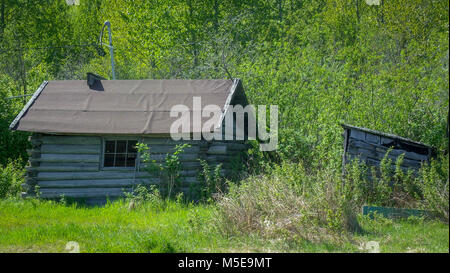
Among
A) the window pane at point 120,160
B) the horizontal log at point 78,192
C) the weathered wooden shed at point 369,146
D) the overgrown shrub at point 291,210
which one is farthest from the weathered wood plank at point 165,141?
the weathered wooden shed at point 369,146

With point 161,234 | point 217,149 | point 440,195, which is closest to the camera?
point 440,195

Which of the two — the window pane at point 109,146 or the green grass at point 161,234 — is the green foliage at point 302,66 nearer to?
the green grass at point 161,234

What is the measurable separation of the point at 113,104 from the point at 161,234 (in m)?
6.82

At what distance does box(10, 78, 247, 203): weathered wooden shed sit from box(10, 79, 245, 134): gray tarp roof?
28mm

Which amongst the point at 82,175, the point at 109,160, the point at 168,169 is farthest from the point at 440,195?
the point at 82,175

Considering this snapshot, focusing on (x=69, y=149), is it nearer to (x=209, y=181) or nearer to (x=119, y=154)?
(x=119, y=154)

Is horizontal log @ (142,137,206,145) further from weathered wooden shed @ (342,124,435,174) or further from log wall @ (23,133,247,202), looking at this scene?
weathered wooden shed @ (342,124,435,174)

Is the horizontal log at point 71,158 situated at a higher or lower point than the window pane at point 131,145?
lower

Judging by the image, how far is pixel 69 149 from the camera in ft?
41.6

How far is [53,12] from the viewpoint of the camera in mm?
31953

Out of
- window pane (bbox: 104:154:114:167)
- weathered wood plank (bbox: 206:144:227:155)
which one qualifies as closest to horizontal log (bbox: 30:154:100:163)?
window pane (bbox: 104:154:114:167)

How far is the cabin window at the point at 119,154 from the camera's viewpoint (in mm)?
12805

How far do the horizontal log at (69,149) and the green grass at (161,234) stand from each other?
241cm

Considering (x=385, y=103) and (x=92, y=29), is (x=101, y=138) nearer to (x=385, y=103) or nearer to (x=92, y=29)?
(x=385, y=103)
